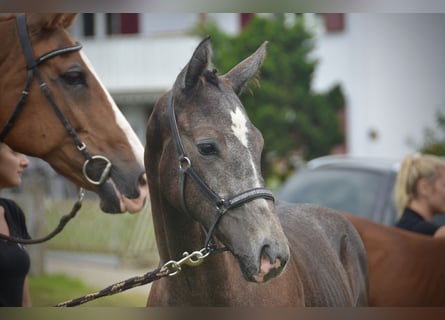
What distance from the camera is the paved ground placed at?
3049 mm

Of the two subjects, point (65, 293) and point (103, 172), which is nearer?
point (103, 172)

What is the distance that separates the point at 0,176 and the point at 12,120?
0.73ft

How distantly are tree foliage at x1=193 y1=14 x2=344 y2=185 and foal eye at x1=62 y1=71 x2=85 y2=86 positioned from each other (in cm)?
128

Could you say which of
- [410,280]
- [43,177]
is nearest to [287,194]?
[43,177]

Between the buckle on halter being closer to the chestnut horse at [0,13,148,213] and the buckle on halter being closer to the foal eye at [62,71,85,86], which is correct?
the chestnut horse at [0,13,148,213]

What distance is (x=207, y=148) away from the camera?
6.77 ft

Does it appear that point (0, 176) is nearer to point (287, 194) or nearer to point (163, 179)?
point (163, 179)

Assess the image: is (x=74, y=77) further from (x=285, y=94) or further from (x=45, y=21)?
(x=285, y=94)

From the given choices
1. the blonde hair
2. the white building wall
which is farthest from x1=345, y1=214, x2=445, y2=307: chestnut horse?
the white building wall

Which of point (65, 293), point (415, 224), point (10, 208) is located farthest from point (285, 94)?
point (10, 208)

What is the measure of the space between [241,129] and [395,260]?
1.13 metres

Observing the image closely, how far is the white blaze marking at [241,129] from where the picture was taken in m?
2.04

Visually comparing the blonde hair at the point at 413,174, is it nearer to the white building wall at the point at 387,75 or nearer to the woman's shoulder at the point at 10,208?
the white building wall at the point at 387,75

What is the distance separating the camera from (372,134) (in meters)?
4.65
